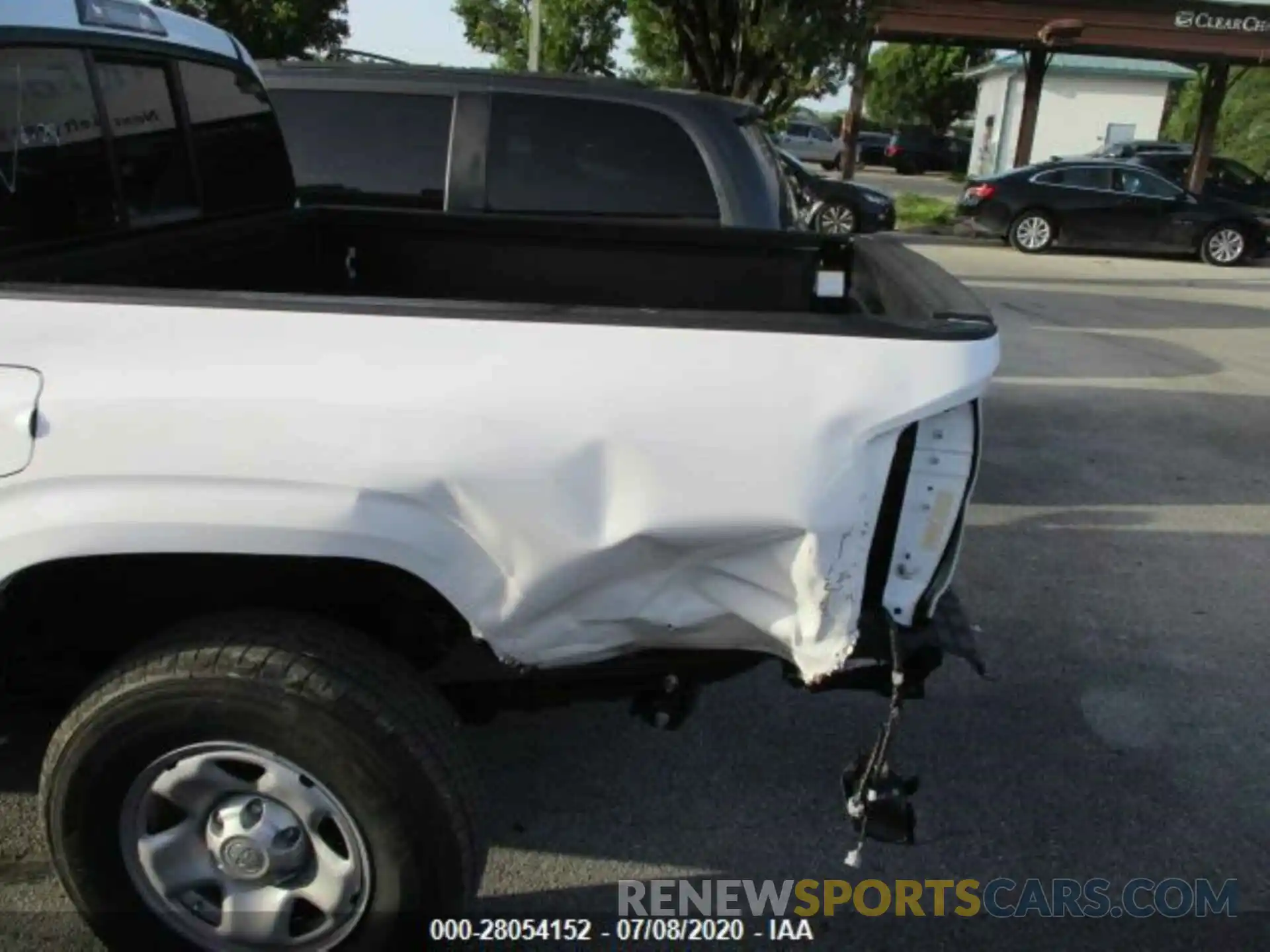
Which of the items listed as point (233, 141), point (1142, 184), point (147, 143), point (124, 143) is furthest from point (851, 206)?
point (124, 143)

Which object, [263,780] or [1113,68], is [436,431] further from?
[1113,68]

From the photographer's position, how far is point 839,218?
53.1 feet

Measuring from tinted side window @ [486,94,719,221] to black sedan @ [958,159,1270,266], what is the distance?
1450cm

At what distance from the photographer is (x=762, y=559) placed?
2109mm

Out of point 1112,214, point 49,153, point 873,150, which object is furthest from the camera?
point 873,150

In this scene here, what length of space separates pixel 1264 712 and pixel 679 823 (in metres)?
2.13

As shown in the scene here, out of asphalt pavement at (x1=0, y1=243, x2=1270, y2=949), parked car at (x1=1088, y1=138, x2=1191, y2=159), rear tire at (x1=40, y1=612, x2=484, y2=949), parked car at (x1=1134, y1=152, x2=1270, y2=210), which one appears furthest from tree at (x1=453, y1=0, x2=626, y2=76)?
rear tire at (x1=40, y1=612, x2=484, y2=949)

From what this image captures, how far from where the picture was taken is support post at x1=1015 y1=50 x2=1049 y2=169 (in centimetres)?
2319

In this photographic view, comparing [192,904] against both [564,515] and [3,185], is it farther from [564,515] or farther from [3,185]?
[3,185]

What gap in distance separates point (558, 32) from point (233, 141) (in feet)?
74.0

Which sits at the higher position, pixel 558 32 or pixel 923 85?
pixel 558 32

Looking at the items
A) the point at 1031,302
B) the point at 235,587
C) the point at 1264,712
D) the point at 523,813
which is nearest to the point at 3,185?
the point at 235,587

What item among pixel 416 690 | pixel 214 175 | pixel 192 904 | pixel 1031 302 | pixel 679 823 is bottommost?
pixel 1031 302

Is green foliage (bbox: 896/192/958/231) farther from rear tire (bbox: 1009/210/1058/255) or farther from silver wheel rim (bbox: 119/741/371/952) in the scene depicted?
silver wheel rim (bbox: 119/741/371/952)
